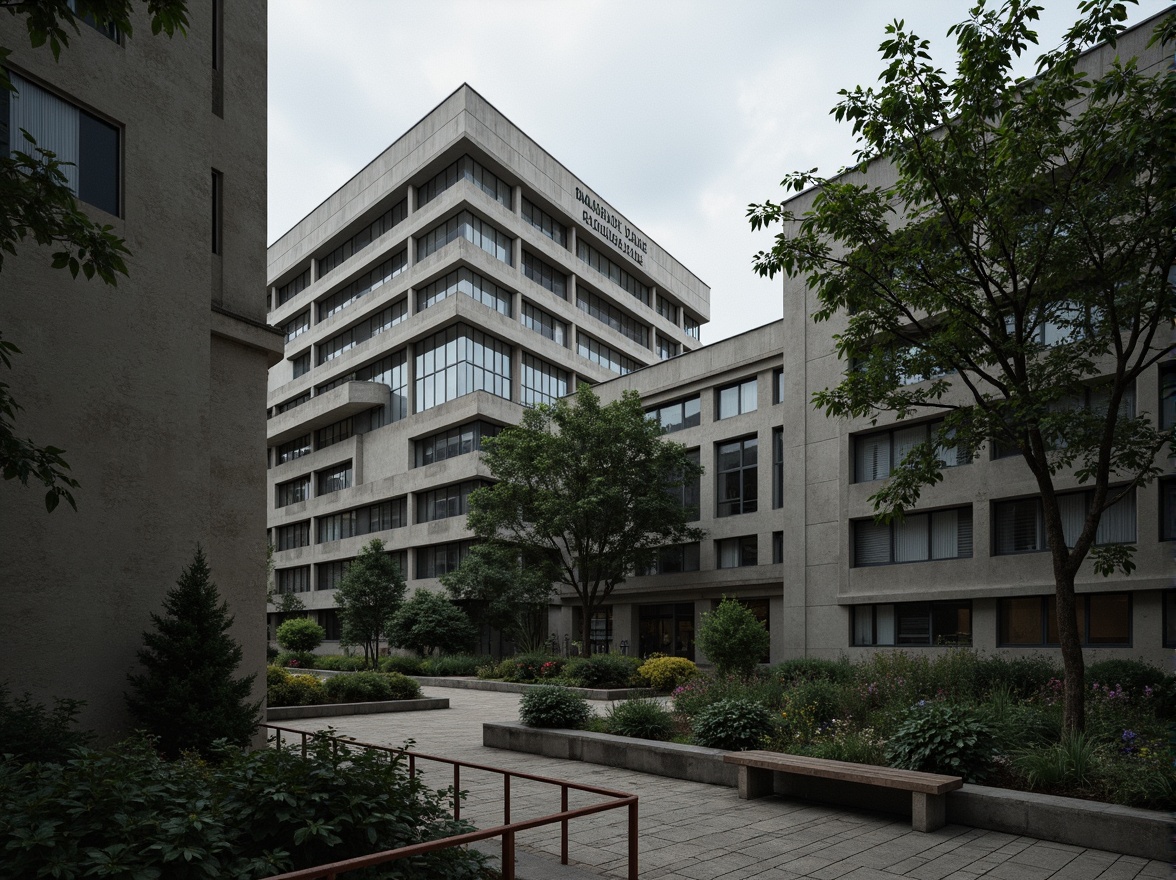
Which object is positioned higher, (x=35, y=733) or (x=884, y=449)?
(x=884, y=449)

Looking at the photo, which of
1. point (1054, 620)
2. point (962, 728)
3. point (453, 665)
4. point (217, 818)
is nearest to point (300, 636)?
point (453, 665)

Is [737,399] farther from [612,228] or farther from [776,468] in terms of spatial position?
[612,228]

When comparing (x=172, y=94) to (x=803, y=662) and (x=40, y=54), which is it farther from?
(x=803, y=662)

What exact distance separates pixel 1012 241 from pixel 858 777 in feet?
26.3

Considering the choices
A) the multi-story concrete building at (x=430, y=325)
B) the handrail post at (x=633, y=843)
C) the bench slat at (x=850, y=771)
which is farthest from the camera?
the multi-story concrete building at (x=430, y=325)

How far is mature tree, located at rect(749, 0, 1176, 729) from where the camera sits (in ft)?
38.5

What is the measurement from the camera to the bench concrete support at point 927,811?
372 inches

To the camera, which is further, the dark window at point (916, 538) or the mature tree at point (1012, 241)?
the dark window at point (916, 538)

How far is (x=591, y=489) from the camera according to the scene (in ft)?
117

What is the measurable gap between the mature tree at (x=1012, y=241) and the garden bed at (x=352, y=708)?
1496cm

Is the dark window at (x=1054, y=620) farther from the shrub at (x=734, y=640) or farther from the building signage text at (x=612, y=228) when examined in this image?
the building signage text at (x=612, y=228)

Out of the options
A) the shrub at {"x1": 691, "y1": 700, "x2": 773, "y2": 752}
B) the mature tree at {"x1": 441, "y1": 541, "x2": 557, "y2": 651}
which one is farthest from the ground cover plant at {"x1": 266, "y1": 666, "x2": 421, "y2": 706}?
the mature tree at {"x1": 441, "y1": 541, "x2": 557, "y2": 651}

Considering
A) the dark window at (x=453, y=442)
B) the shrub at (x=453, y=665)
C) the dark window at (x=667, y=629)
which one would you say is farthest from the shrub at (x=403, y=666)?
the dark window at (x=453, y=442)

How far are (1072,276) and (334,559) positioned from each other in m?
52.7
